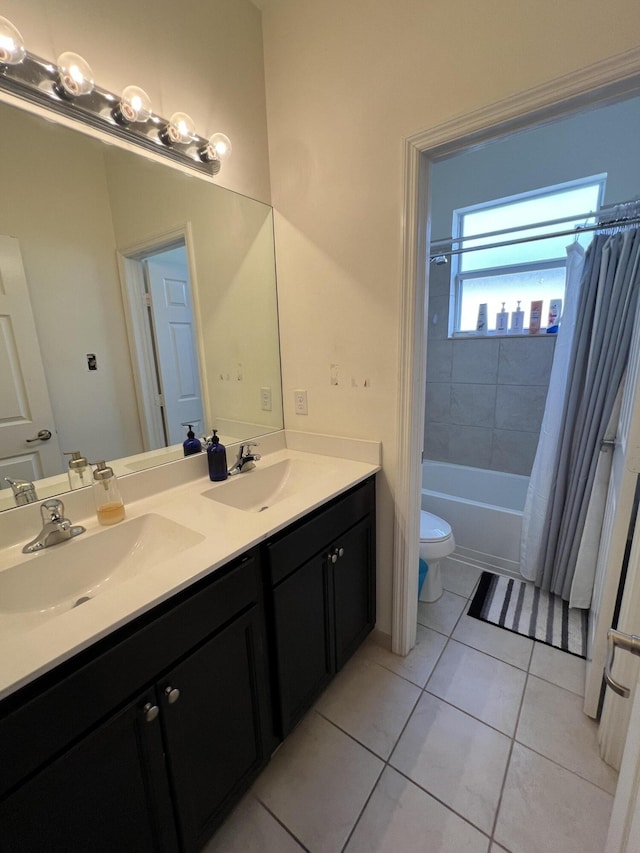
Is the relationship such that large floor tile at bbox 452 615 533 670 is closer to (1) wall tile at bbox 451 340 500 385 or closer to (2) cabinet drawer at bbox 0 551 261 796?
(2) cabinet drawer at bbox 0 551 261 796

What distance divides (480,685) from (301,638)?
0.85 meters

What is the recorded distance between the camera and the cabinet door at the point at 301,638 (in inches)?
44.8

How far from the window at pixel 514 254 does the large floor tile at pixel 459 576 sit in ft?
5.67

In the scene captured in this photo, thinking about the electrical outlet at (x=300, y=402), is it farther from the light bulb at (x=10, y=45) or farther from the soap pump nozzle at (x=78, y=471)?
the light bulb at (x=10, y=45)

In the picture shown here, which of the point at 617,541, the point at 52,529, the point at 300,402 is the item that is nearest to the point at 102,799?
the point at 52,529

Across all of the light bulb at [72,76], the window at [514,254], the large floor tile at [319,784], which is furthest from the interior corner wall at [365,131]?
the window at [514,254]

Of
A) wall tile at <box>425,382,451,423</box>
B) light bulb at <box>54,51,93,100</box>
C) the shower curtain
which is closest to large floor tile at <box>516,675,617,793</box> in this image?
the shower curtain

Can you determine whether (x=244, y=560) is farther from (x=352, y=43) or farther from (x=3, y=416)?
(x=352, y=43)

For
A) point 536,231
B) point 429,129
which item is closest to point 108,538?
point 429,129

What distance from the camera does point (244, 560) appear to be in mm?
979

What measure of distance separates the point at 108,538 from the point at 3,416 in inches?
17.5

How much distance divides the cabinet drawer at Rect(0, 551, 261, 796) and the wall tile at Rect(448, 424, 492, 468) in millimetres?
2466

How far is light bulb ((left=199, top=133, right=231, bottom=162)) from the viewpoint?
135 centimetres

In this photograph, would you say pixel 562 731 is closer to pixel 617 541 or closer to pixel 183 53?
pixel 617 541
